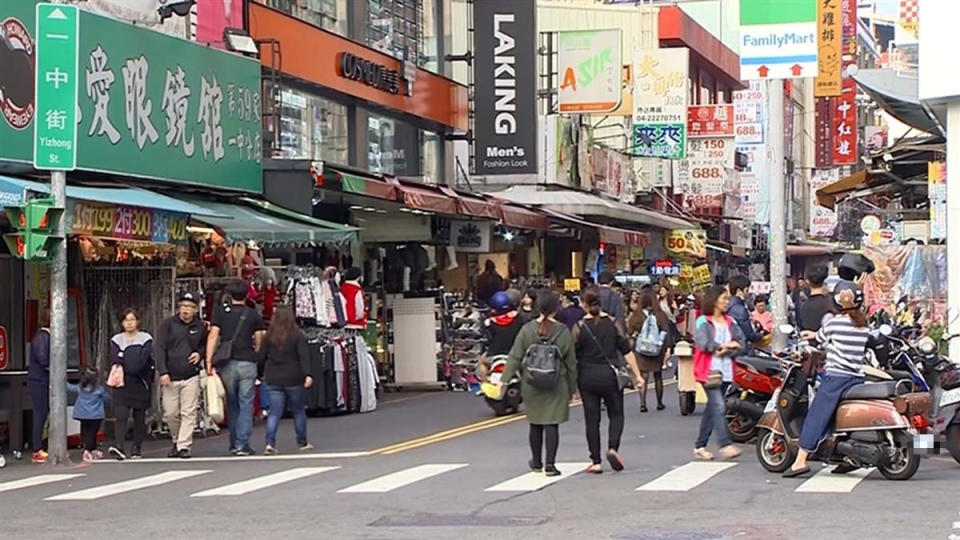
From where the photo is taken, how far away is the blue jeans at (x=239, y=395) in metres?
16.8

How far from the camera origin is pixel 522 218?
2903 centimetres

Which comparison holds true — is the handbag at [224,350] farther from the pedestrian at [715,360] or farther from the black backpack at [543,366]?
the pedestrian at [715,360]

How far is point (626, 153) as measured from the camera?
44.5 meters

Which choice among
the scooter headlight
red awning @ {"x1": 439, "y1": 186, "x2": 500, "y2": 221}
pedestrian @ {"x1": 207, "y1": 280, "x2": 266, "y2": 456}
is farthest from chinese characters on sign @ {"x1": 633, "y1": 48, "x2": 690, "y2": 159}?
the scooter headlight

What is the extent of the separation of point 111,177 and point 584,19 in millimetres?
31310

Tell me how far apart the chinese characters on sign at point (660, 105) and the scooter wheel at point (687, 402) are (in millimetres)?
22002

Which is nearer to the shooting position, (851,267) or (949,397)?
(949,397)

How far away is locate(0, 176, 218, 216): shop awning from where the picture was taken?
1600 cm

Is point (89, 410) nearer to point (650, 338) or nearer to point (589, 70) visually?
point (650, 338)

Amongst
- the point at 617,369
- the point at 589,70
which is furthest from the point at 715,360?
the point at 589,70

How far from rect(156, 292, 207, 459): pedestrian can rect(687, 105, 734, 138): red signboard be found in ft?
111

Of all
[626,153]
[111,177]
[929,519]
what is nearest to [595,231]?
[626,153]

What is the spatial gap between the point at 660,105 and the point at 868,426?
3004 centimetres

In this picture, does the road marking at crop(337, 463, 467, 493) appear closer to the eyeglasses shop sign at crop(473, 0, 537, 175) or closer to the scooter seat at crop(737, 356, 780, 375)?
the scooter seat at crop(737, 356, 780, 375)
